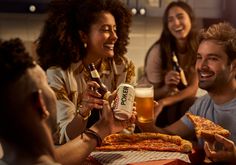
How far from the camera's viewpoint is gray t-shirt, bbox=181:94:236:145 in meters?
1.80

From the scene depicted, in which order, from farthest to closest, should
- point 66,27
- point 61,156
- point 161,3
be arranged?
point 161,3 → point 66,27 → point 61,156

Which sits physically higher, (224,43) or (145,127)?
(224,43)

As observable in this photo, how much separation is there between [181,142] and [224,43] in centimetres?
66

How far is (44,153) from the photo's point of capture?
85 cm

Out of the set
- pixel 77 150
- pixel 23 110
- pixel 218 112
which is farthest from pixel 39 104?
pixel 218 112

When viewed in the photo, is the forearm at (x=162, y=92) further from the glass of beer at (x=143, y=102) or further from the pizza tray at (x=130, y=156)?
the pizza tray at (x=130, y=156)

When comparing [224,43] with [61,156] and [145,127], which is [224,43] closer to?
[145,127]

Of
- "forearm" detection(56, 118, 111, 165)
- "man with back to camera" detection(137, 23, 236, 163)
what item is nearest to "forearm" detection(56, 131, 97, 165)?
"forearm" detection(56, 118, 111, 165)

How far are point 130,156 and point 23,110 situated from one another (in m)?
0.69

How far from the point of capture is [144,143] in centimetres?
156

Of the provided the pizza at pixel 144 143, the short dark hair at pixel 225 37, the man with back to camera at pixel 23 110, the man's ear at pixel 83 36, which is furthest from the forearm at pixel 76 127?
the man with back to camera at pixel 23 110

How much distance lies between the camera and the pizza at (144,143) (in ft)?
4.89

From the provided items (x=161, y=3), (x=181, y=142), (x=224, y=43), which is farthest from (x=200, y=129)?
(x=161, y=3)

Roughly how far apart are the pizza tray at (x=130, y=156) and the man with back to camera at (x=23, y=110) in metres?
0.54
